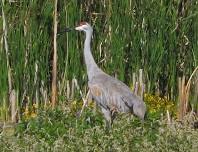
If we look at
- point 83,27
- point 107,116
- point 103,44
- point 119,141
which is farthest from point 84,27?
point 119,141

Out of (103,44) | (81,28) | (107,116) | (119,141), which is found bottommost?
(107,116)

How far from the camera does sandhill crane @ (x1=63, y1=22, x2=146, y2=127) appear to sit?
8273 millimetres

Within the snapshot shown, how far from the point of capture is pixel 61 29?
9297 mm

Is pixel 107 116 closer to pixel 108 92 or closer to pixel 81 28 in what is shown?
pixel 108 92

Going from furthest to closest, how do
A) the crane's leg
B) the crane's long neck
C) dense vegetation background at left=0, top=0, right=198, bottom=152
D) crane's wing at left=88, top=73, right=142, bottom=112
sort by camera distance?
dense vegetation background at left=0, top=0, right=198, bottom=152 → the crane's long neck → crane's wing at left=88, top=73, right=142, bottom=112 → the crane's leg

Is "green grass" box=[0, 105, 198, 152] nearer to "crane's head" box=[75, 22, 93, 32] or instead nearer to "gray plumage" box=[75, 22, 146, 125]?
"gray plumage" box=[75, 22, 146, 125]

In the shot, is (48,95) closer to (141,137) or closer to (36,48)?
(36,48)

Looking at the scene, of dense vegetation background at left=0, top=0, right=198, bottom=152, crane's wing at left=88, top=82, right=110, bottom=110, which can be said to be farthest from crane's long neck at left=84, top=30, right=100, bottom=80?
dense vegetation background at left=0, top=0, right=198, bottom=152

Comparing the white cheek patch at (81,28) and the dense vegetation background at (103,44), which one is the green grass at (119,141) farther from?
the dense vegetation background at (103,44)

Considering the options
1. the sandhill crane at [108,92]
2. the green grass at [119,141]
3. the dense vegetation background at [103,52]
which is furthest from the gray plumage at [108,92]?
the green grass at [119,141]

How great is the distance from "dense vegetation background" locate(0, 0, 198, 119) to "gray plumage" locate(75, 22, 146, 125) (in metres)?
0.38

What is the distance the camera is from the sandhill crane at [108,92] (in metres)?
8.27

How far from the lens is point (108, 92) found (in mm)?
8578

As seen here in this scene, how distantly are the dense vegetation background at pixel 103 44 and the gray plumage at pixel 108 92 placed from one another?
38 centimetres
